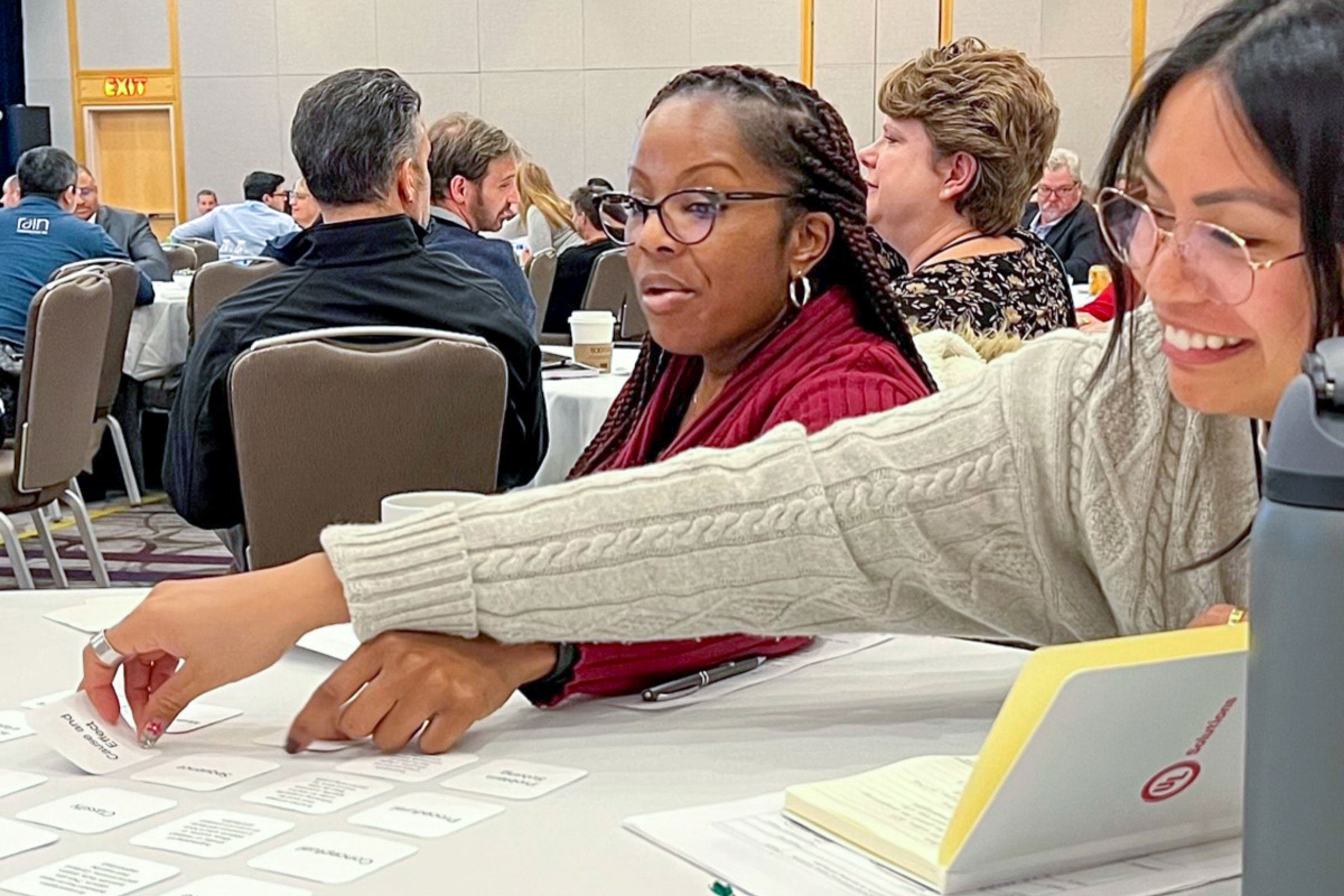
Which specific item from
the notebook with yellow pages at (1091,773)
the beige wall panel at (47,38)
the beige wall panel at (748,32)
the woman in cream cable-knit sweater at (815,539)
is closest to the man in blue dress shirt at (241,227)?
the beige wall panel at (47,38)

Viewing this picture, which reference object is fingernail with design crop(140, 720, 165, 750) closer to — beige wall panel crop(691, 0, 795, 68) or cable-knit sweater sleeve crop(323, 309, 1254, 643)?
cable-knit sweater sleeve crop(323, 309, 1254, 643)

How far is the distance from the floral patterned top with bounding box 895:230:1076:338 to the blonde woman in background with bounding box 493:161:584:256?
15.3ft

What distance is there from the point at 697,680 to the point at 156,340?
5.00 meters

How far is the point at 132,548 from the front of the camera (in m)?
5.05

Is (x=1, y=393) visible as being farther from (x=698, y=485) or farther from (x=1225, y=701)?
(x=1225, y=701)

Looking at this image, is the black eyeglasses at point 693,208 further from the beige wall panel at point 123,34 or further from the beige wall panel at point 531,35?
the beige wall panel at point 123,34

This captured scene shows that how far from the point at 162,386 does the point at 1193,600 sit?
17.3ft

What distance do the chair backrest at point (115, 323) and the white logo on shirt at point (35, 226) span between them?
47.8 inches

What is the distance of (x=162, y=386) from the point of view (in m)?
5.85

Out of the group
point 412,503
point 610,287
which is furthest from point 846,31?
point 412,503

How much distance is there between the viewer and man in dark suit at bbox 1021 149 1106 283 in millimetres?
7566

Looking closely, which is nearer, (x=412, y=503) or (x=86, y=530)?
(x=412, y=503)

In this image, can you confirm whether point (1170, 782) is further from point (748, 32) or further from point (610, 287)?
point (748, 32)

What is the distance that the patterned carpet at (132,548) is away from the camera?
4.63m
